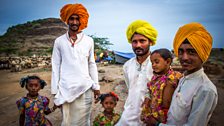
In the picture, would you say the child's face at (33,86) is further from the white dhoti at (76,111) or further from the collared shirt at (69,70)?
the white dhoti at (76,111)

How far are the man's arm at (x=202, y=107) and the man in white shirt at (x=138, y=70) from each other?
0.69 m

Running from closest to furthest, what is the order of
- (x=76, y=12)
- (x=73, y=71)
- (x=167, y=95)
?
(x=167, y=95), (x=73, y=71), (x=76, y=12)

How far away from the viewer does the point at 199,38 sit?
53.7 inches

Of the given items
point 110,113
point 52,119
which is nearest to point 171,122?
point 110,113

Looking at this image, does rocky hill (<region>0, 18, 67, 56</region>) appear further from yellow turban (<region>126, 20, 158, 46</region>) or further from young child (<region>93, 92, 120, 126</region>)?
yellow turban (<region>126, 20, 158, 46</region>)

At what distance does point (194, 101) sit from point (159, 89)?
45cm

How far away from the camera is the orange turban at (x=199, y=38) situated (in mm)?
1354

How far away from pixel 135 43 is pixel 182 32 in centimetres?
68

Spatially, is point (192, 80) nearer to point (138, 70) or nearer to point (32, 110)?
point (138, 70)

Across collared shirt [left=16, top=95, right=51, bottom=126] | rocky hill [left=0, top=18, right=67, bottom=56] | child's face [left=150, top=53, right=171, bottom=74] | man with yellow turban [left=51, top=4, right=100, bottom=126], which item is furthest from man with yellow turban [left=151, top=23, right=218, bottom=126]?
rocky hill [left=0, top=18, right=67, bottom=56]

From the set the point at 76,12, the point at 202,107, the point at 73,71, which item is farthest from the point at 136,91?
the point at 76,12

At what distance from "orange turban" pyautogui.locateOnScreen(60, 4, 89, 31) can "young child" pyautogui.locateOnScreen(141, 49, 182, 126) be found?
4.58ft

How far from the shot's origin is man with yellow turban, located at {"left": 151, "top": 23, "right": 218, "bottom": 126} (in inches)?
49.0

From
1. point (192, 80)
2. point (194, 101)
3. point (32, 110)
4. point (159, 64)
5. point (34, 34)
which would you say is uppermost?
point (34, 34)
